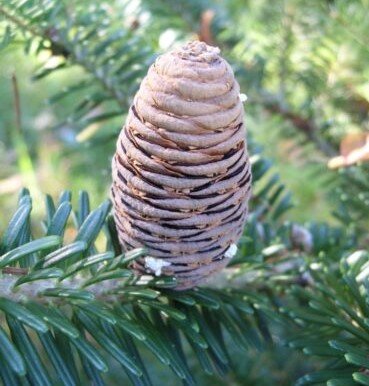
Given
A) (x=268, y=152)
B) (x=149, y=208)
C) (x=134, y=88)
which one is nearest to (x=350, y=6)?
(x=134, y=88)

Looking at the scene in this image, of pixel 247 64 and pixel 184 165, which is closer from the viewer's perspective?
pixel 184 165

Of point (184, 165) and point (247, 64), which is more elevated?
point (184, 165)

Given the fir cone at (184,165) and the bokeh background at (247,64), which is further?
the bokeh background at (247,64)

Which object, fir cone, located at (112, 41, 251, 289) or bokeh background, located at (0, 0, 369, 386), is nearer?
fir cone, located at (112, 41, 251, 289)
